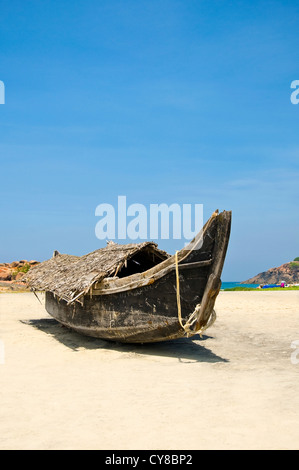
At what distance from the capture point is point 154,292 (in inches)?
294

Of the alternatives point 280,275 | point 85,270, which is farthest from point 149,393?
point 280,275

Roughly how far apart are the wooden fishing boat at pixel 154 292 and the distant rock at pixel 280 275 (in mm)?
85008

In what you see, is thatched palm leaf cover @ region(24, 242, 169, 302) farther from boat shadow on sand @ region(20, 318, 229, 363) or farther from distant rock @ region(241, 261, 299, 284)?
distant rock @ region(241, 261, 299, 284)

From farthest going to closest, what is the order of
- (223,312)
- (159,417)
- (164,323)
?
(223,312) < (164,323) < (159,417)

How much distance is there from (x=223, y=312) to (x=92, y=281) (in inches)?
334

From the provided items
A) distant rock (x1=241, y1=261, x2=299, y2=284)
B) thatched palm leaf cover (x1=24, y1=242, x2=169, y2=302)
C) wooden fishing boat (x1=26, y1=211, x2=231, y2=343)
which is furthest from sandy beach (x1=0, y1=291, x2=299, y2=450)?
distant rock (x1=241, y1=261, x2=299, y2=284)

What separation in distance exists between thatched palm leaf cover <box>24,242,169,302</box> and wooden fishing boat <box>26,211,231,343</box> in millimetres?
22

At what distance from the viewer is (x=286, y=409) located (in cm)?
464

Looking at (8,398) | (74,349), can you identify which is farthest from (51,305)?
(8,398)

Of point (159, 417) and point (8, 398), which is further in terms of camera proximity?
point (8, 398)

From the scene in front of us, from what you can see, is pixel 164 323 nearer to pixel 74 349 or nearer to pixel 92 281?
pixel 92 281

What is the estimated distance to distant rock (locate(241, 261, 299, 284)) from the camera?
303 ft

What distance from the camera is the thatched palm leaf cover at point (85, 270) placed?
8164 millimetres

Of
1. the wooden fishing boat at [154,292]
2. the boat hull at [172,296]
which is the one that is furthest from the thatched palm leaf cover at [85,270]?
the boat hull at [172,296]
